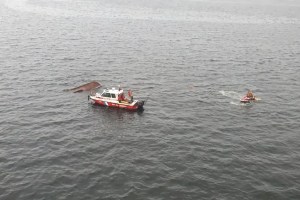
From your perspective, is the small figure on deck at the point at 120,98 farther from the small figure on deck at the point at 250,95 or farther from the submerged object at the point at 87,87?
the small figure on deck at the point at 250,95

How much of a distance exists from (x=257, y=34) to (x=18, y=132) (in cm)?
9856

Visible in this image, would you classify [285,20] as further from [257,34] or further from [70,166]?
[70,166]

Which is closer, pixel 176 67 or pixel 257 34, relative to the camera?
pixel 176 67

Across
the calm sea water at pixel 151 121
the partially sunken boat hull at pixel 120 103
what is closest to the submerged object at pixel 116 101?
the partially sunken boat hull at pixel 120 103

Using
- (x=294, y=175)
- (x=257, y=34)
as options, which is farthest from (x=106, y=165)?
(x=257, y=34)

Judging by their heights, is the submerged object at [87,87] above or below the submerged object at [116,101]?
above

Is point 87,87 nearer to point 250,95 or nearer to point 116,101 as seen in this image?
point 116,101

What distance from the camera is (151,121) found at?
52594 millimetres

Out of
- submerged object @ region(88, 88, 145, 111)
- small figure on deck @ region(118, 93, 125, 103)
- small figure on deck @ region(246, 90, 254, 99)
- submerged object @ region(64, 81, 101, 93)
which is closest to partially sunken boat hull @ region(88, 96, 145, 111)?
submerged object @ region(88, 88, 145, 111)

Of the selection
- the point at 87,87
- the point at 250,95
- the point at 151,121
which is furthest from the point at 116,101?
the point at 250,95

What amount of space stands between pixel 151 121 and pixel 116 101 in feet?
23.9

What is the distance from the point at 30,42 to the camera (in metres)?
98.9

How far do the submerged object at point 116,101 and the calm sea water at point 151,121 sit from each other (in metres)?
1.07

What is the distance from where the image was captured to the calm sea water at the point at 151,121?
123 feet
